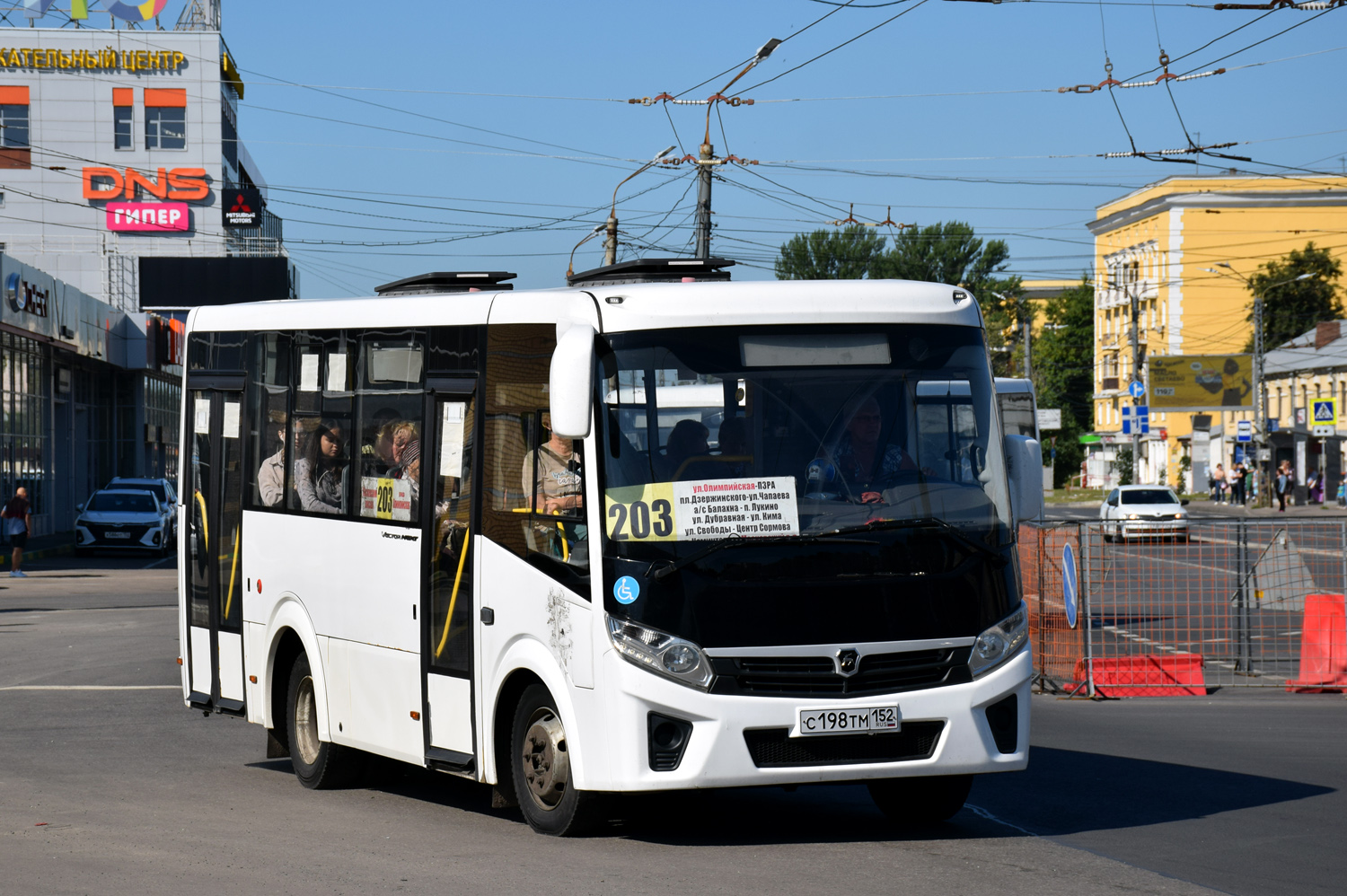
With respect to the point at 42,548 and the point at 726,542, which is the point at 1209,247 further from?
the point at 726,542

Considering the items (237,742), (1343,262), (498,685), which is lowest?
(237,742)

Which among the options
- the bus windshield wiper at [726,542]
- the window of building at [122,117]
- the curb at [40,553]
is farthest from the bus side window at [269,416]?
the window of building at [122,117]

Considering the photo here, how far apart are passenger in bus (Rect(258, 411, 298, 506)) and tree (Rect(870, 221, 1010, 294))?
85.9m

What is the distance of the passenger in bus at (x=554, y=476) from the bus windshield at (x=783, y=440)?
0.23m

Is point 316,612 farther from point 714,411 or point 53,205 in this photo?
point 53,205

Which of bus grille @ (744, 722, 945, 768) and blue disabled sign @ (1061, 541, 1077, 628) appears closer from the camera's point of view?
bus grille @ (744, 722, 945, 768)

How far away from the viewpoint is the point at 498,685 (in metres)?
8.51

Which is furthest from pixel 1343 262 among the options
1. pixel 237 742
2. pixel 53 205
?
pixel 237 742

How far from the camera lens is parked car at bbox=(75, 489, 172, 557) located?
38.4m

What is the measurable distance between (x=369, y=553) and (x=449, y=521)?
883 millimetres

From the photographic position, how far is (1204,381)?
87.8m

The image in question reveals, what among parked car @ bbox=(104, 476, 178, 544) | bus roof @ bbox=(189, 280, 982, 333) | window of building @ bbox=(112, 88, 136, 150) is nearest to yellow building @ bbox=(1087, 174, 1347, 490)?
window of building @ bbox=(112, 88, 136, 150)

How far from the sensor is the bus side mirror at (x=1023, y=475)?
333 inches

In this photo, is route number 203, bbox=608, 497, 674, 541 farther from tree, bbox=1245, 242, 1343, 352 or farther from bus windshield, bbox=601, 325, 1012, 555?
tree, bbox=1245, 242, 1343, 352
